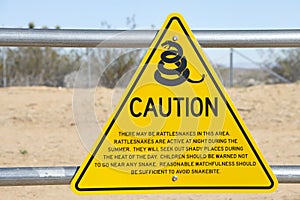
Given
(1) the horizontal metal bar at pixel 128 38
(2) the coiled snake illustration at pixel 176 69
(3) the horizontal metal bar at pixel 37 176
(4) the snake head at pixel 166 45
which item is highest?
(1) the horizontal metal bar at pixel 128 38

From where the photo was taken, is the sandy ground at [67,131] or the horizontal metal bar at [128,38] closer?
the horizontal metal bar at [128,38]

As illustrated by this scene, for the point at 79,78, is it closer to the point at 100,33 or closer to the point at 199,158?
the point at 100,33

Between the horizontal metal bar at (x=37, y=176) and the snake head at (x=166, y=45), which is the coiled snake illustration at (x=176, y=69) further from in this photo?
the horizontal metal bar at (x=37, y=176)

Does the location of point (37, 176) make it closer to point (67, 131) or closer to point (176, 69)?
point (176, 69)

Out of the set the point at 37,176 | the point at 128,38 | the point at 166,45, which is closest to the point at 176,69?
the point at 166,45

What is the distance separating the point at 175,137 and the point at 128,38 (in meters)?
0.43

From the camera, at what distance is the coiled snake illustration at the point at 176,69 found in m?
2.35

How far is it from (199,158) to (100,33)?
0.62m

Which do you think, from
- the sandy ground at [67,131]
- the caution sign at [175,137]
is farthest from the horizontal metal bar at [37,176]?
the sandy ground at [67,131]

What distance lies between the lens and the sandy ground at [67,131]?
4.89 m

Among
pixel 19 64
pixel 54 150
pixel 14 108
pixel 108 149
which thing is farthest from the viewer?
pixel 19 64

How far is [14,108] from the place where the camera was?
11.1m

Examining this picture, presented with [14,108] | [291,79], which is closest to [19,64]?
[291,79]

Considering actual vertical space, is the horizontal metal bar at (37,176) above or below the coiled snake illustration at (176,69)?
below
